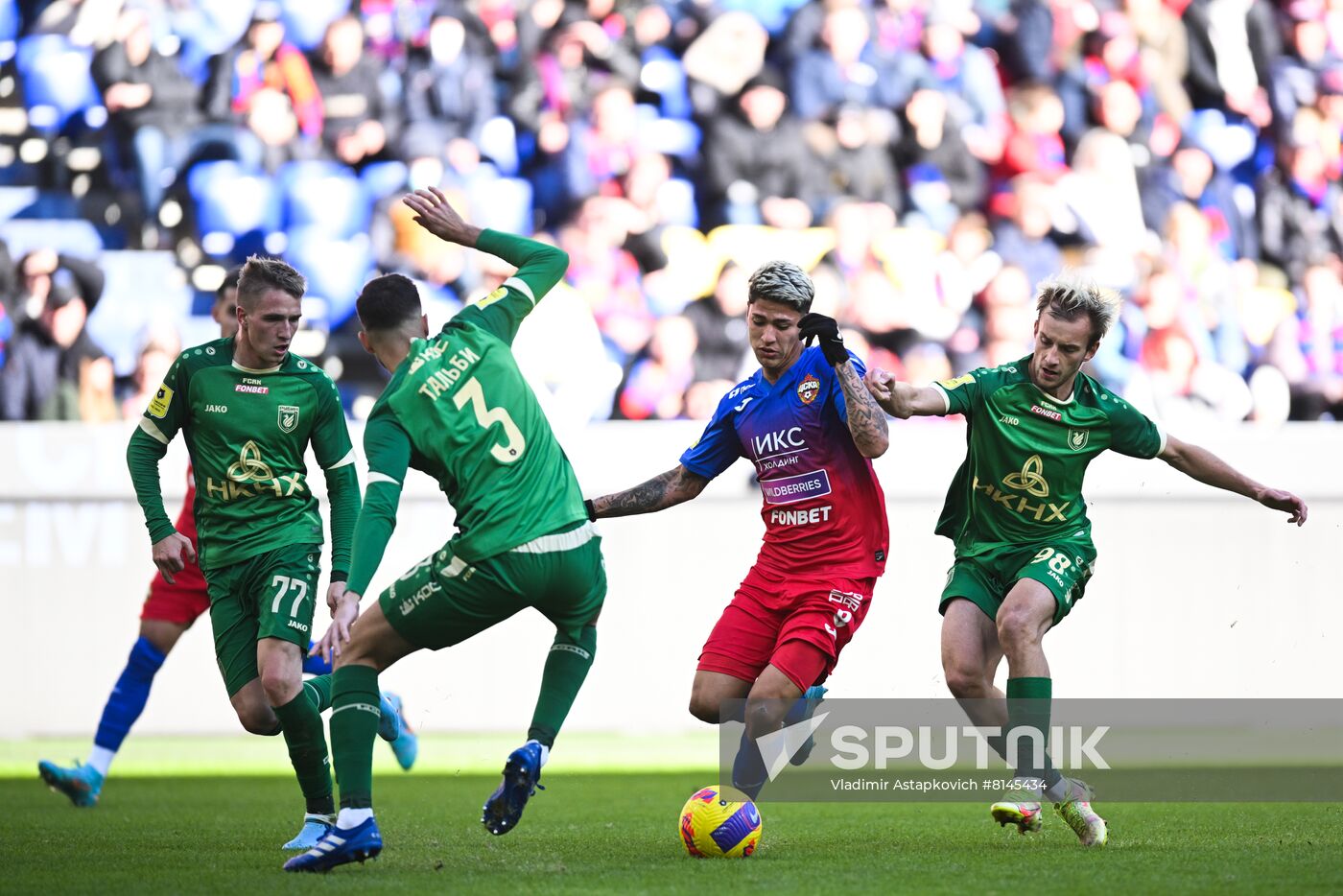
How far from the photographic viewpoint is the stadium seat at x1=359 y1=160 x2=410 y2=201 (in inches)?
447

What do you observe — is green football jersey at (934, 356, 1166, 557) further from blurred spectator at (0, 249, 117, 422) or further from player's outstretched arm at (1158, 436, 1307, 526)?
blurred spectator at (0, 249, 117, 422)

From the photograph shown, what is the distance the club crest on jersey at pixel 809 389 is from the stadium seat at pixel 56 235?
7.42 m

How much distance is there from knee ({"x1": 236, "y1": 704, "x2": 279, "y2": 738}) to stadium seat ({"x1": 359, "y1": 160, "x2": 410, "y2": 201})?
6467mm

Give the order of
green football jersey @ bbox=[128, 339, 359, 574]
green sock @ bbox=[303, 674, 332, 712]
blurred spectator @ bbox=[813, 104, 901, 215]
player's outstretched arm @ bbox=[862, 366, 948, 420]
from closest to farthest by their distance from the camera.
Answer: player's outstretched arm @ bbox=[862, 366, 948, 420], green football jersey @ bbox=[128, 339, 359, 574], green sock @ bbox=[303, 674, 332, 712], blurred spectator @ bbox=[813, 104, 901, 215]

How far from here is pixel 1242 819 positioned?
5.98 meters

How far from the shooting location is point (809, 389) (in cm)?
529

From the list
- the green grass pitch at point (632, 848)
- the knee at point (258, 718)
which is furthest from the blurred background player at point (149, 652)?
the knee at point (258, 718)

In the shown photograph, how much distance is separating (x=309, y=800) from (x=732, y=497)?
215 inches

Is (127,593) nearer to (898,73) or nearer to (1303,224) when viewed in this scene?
(898,73)

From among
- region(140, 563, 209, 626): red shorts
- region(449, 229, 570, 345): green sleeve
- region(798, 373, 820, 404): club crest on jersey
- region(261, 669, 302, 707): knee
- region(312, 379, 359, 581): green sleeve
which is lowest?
region(140, 563, 209, 626): red shorts

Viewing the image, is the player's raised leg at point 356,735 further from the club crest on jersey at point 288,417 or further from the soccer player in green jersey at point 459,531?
the club crest on jersey at point 288,417

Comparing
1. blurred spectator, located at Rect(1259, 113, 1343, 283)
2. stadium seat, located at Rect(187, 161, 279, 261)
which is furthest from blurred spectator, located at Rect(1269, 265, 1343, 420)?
stadium seat, located at Rect(187, 161, 279, 261)

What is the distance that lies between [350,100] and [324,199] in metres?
0.78

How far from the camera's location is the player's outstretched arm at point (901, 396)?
5.10 m
